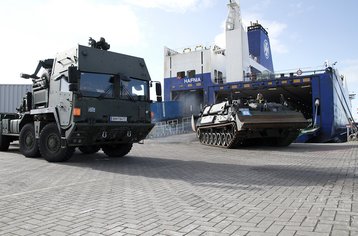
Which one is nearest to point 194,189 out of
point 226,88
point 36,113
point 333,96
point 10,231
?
point 10,231

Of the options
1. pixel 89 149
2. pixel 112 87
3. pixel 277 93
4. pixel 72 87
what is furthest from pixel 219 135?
pixel 277 93

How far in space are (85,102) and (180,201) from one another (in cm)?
455

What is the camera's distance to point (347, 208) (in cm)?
411

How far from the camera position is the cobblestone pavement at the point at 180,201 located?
3557 millimetres

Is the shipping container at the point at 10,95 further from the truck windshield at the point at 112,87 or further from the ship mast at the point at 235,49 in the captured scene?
the ship mast at the point at 235,49

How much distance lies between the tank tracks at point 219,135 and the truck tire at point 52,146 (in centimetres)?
676

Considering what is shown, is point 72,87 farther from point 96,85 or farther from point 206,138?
point 206,138

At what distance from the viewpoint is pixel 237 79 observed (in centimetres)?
2906

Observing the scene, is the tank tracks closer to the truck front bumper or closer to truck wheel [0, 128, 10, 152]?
the truck front bumper

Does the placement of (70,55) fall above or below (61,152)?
above

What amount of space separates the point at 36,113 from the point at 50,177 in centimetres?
350

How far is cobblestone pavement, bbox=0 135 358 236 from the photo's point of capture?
3557 mm

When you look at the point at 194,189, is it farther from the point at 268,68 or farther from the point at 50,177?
the point at 268,68

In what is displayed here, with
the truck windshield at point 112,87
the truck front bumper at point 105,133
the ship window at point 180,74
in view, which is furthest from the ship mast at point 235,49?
the truck front bumper at point 105,133
